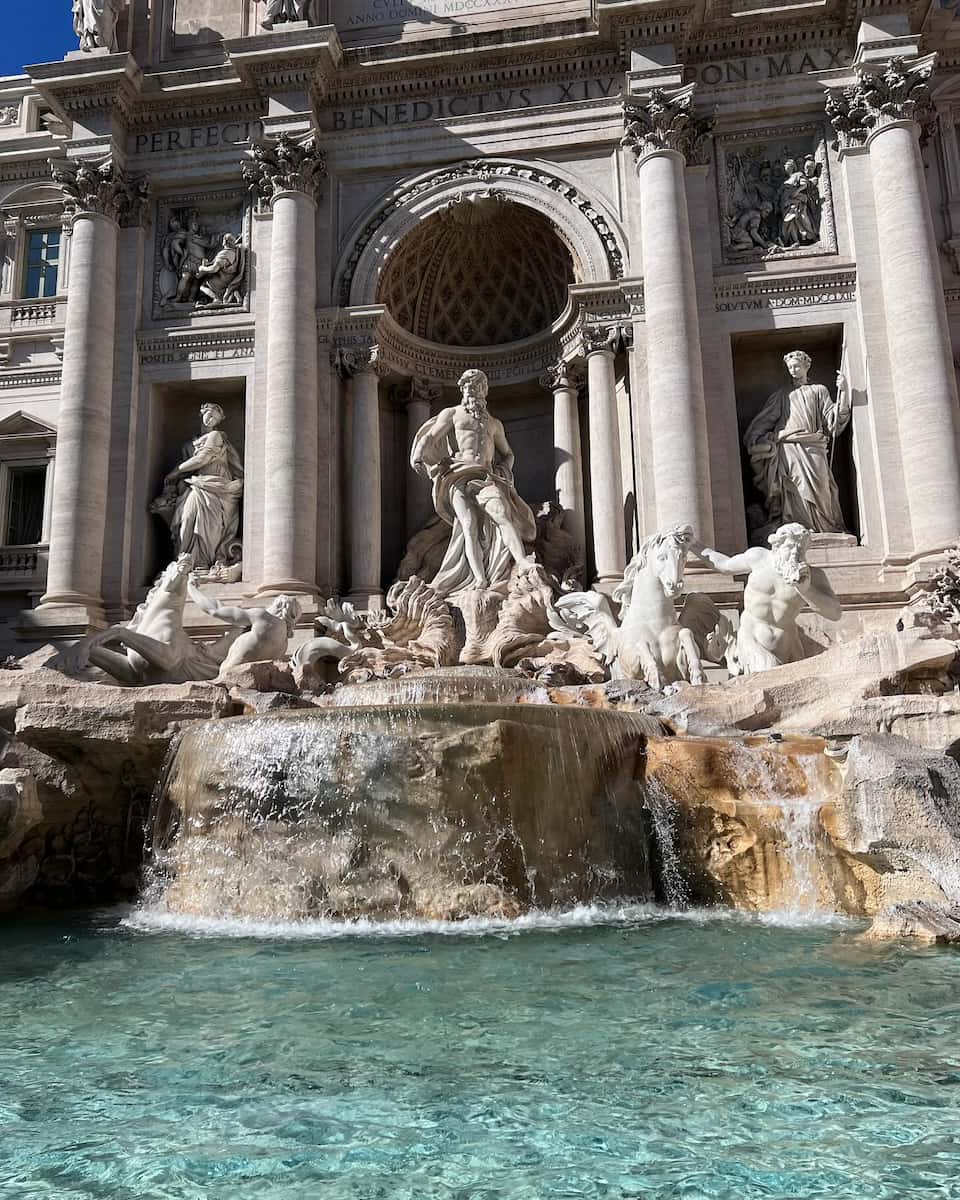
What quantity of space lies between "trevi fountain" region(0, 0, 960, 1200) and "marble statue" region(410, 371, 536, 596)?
6 cm

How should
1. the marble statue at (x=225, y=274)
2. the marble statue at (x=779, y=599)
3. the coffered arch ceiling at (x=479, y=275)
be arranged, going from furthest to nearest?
the marble statue at (x=225, y=274) → the coffered arch ceiling at (x=479, y=275) → the marble statue at (x=779, y=599)

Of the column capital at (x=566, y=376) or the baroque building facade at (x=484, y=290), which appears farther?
the column capital at (x=566, y=376)

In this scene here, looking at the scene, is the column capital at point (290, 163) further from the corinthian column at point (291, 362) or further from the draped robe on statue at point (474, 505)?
the draped robe on statue at point (474, 505)

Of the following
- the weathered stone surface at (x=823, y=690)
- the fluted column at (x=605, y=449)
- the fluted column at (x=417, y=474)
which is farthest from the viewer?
the fluted column at (x=417, y=474)

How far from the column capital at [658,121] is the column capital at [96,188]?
848cm

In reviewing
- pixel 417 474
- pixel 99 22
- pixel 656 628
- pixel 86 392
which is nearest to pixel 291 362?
pixel 417 474

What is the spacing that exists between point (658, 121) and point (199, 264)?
26.5ft

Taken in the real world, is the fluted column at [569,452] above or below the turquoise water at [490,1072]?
above

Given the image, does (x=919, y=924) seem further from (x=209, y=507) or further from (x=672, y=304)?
(x=209, y=507)

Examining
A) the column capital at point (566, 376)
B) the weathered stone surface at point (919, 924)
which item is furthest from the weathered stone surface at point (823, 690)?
the column capital at point (566, 376)

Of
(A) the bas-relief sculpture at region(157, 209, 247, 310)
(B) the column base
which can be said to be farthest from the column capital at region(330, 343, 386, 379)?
Result: (B) the column base

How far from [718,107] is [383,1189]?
682 inches

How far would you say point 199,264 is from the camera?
18.1 metres

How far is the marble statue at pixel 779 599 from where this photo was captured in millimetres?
10859
